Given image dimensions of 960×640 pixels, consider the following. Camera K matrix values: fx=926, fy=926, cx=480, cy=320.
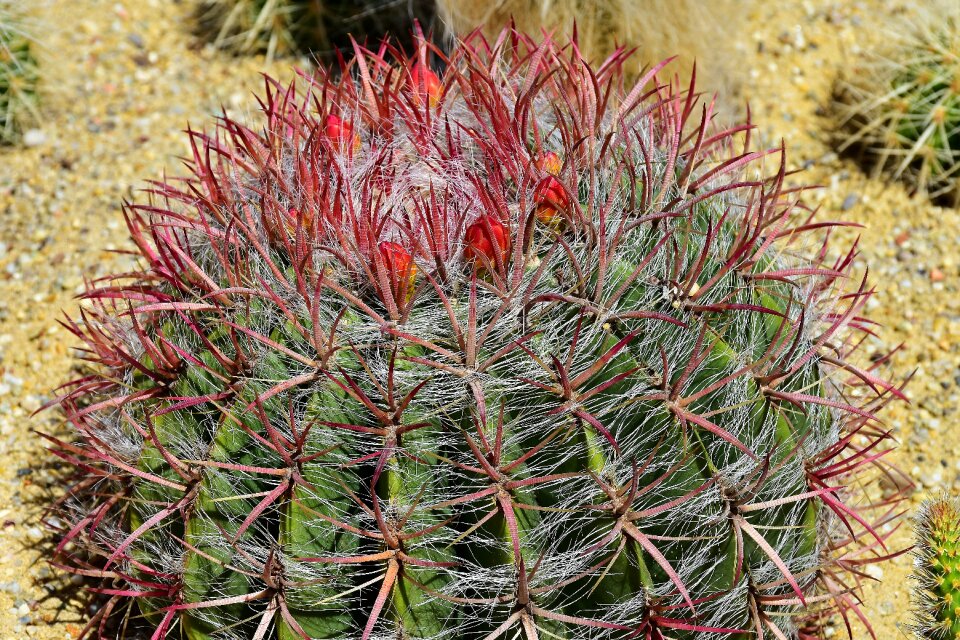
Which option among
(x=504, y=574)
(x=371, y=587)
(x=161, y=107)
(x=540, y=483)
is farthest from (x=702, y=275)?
(x=161, y=107)

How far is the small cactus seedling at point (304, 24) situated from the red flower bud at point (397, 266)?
2.97 meters

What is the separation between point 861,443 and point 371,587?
2.03 metres

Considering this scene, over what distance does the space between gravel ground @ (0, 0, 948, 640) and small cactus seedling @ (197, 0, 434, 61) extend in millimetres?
124

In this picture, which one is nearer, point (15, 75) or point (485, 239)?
point (485, 239)

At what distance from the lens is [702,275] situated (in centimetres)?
196

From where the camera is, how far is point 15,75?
4043mm

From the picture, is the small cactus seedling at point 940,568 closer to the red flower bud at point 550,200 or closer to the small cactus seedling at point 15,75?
the red flower bud at point 550,200

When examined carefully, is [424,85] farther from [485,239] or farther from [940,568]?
[940,568]

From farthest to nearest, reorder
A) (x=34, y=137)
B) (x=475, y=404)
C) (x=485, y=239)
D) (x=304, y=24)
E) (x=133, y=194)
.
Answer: (x=304, y=24) → (x=34, y=137) → (x=133, y=194) → (x=485, y=239) → (x=475, y=404)

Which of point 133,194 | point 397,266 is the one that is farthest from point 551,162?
point 133,194

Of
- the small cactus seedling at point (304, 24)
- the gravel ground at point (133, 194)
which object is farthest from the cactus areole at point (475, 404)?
the small cactus seedling at point (304, 24)

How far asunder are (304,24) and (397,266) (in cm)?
323

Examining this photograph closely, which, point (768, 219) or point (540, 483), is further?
point (768, 219)

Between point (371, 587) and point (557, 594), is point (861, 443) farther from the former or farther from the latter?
point (371, 587)
